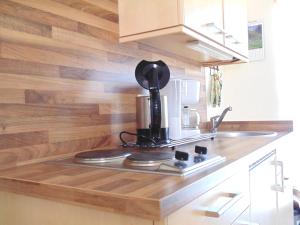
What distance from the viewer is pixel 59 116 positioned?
3.65 ft

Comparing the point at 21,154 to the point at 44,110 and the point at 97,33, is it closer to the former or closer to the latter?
the point at 44,110

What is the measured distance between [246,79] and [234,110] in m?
0.32

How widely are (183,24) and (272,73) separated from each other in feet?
5.87

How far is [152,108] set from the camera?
4.18 ft

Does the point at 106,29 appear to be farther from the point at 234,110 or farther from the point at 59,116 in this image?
the point at 234,110

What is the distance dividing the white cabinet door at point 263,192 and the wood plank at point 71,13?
0.88 metres

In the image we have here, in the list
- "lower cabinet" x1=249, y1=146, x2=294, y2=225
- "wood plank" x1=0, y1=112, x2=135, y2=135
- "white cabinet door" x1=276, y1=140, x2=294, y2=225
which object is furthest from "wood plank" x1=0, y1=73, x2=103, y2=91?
"white cabinet door" x1=276, y1=140, x2=294, y2=225

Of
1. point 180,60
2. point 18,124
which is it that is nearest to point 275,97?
point 180,60

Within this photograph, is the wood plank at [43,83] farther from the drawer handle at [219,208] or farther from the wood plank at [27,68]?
the drawer handle at [219,208]

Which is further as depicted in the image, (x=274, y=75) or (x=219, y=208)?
(x=274, y=75)

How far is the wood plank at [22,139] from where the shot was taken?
93 cm

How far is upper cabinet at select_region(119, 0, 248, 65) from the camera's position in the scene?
1220 millimetres

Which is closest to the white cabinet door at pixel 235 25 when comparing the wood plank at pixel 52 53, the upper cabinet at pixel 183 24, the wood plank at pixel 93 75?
the upper cabinet at pixel 183 24

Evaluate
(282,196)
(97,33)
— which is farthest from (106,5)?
(282,196)
